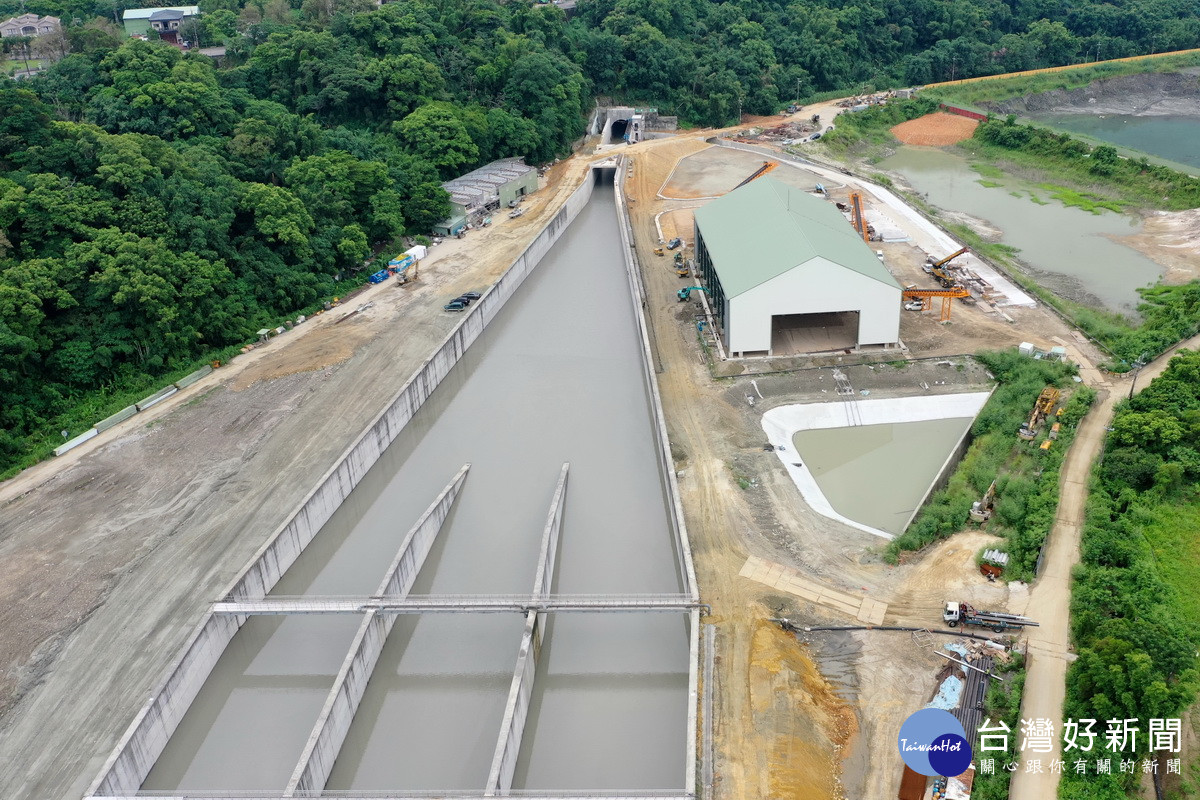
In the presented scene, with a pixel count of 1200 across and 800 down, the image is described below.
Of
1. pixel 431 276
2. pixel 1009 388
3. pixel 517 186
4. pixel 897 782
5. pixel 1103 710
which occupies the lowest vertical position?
pixel 897 782

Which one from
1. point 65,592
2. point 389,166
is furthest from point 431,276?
point 65,592

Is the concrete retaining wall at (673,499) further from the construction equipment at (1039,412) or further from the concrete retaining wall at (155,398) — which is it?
the concrete retaining wall at (155,398)

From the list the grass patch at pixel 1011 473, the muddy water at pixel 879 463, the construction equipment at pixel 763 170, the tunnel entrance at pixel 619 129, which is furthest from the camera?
the tunnel entrance at pixel 619 129

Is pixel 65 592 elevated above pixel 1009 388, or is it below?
below

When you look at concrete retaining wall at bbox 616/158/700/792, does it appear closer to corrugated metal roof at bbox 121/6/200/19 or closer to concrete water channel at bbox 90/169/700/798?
concrete water channel at bbox 90/169/700/798

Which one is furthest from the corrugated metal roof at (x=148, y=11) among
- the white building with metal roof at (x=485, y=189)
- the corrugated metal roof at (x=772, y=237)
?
the corrugated metal roof at (x=772, y=237)

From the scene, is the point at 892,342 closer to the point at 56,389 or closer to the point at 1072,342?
the point at 1072,342

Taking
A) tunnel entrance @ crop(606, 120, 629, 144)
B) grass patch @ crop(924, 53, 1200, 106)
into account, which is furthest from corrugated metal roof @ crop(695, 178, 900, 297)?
grass patch @ crop(924, 53, 1200, 106)
